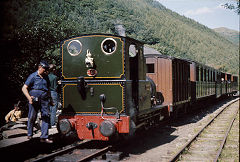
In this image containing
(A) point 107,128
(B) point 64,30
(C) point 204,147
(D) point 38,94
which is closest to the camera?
(D) point 38,94

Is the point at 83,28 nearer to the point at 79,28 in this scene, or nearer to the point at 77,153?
the point at 79,28

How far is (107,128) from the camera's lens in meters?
5.96

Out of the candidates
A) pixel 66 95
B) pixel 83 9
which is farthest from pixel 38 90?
pixel 83 9

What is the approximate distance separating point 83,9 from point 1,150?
47.9 meters

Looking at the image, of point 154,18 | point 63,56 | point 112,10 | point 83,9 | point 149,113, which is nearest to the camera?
point 63,56

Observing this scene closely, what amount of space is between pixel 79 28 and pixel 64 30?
252 inches

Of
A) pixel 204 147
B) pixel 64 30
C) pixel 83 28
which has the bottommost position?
pixel 204 147

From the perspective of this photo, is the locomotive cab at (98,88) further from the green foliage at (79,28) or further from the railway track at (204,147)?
Answer: the railway track at (204,147)

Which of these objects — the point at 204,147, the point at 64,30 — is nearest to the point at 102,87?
the point at 204,147

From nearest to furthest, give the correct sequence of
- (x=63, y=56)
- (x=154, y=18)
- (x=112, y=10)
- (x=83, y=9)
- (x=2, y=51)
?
(x=2, y=51), (x=63, y=56), (x=83, y=9), (x=112, y=10), (x=154, y=18)

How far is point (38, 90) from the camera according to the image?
5559 millimetres

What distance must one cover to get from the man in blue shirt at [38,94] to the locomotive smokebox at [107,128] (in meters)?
1.22

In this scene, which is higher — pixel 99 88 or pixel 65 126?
pixel 99 88

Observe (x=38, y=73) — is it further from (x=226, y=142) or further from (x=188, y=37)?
(x=188, y=37)
